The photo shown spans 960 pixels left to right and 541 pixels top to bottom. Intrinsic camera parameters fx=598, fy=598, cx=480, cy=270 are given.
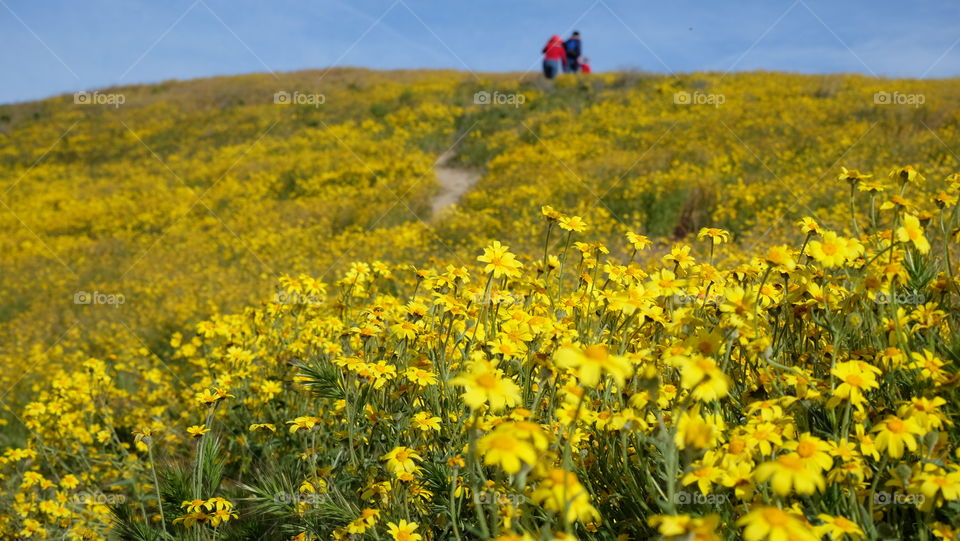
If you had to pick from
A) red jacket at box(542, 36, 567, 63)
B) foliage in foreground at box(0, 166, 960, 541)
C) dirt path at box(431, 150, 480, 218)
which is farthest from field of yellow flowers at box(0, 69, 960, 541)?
red jacket at box(542, 36, 567, 63)

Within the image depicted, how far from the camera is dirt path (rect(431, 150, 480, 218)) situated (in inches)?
551

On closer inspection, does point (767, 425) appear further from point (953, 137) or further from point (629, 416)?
point (953, 137)

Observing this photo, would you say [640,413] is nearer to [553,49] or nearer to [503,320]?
[503,320]

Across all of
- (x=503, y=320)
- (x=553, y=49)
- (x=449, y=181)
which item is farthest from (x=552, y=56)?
(x=503, y=320)

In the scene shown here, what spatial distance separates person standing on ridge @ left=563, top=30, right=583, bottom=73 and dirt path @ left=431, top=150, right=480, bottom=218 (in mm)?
11501

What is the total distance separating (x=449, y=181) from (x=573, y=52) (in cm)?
1405

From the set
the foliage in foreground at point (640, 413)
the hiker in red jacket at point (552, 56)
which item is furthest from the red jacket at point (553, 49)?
the foliage in foreground at point (640, 413)

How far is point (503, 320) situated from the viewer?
2.55 meters

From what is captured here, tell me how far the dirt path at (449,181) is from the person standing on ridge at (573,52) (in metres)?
11.5

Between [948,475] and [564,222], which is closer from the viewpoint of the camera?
[948,475]

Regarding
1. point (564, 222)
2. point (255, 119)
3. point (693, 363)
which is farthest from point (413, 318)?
point (255, 119)

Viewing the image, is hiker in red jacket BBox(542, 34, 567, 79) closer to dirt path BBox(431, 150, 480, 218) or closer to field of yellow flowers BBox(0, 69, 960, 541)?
field of yellow flowers BBox(0, 69, 960, 541)

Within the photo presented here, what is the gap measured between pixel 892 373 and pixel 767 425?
22.0 inches

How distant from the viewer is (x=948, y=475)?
4.16 ft
